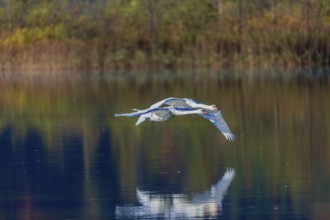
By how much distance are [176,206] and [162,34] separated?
35208 millimetres

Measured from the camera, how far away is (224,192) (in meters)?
14.5

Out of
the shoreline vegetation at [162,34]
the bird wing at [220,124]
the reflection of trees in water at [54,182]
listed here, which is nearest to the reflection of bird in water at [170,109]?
the bird wing at [220,124]

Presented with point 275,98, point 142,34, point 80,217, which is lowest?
point 80,217

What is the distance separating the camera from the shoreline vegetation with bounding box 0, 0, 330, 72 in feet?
146

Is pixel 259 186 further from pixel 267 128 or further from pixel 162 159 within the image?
pixel 267 128

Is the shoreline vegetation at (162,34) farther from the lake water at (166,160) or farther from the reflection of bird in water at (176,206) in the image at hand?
the reflection of bird in water at (176,206)

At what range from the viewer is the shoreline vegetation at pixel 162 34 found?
44.5 meters

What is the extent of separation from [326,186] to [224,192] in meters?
1.22

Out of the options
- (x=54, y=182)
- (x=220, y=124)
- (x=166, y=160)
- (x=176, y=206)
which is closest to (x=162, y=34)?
(x=166, y=160)

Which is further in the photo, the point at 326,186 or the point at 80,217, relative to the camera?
the point at 326,186

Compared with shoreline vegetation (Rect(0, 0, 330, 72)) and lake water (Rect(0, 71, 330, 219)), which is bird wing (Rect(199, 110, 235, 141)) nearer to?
lake water (Rect(0, 71, 330, 219))

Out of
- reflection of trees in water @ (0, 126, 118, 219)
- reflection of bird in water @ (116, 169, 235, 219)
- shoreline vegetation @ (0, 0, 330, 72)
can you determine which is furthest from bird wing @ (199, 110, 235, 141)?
shoreline vegetation @ (0, 0, 330, 72)

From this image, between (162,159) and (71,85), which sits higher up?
(71,85)

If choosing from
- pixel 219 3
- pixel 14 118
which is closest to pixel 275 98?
pixel 14 118
